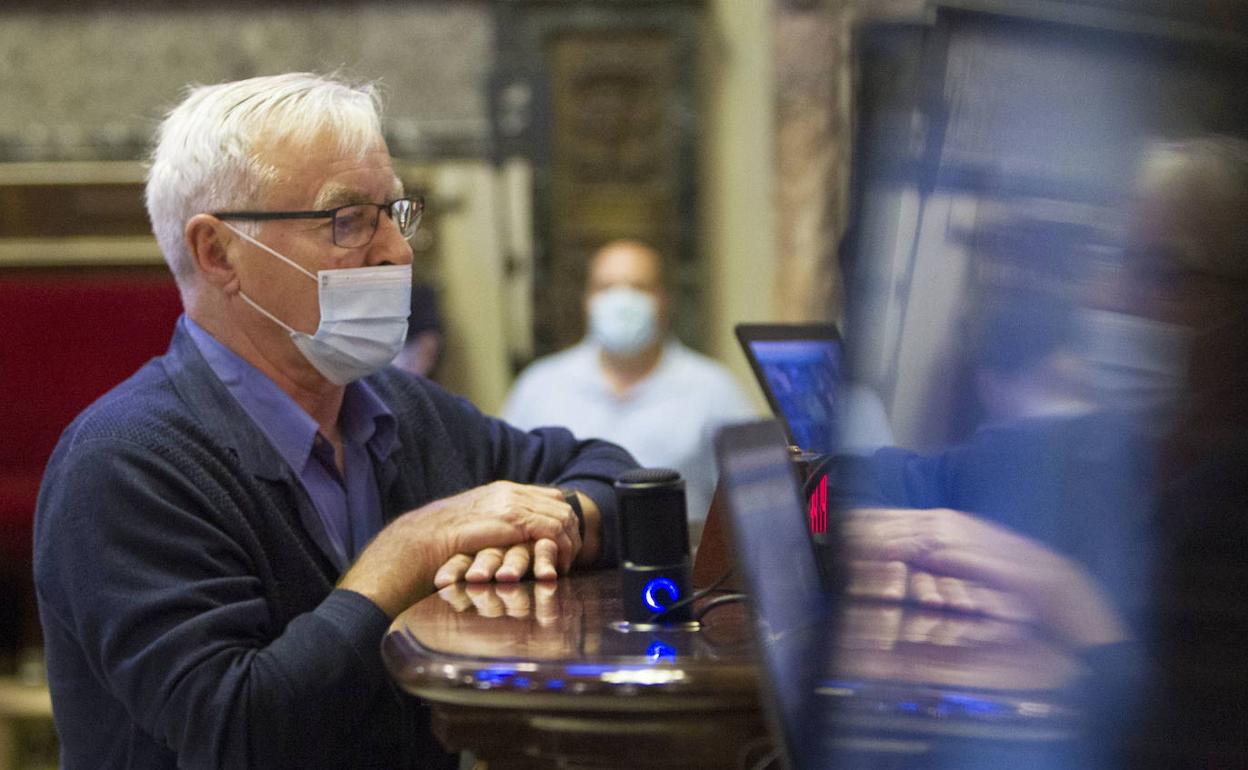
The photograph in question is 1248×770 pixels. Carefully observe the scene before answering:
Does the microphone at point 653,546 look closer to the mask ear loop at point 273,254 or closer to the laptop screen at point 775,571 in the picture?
the laptop screen at point 775,571

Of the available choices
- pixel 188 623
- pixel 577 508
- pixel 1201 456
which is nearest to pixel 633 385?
pixel 577 508

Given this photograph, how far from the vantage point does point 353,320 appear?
1904 mm

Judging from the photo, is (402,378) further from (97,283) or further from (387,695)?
(97,283)

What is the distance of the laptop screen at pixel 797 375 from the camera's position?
1.96 m

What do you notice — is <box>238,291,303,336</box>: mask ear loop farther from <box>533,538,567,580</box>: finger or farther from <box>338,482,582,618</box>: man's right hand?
<box>533,538,567,580</box>: finger

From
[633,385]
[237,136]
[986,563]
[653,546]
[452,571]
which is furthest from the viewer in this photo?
[633,385]

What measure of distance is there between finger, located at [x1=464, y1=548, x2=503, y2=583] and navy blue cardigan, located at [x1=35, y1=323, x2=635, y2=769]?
147mm

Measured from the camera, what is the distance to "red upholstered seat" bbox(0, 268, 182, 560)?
4.53m

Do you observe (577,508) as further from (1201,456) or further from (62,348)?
(62,348)

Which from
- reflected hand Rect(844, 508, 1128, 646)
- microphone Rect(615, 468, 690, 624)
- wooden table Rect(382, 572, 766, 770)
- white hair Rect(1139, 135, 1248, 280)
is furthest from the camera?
microphone Rect(615, 468, 690, 624)

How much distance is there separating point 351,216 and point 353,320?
5.6 inches

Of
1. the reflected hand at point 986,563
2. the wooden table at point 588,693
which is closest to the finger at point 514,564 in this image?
the wooden table at point 588,693

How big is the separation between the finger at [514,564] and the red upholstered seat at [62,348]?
3100 millimetres

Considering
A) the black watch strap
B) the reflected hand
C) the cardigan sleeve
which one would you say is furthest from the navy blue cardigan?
the reflected hand
